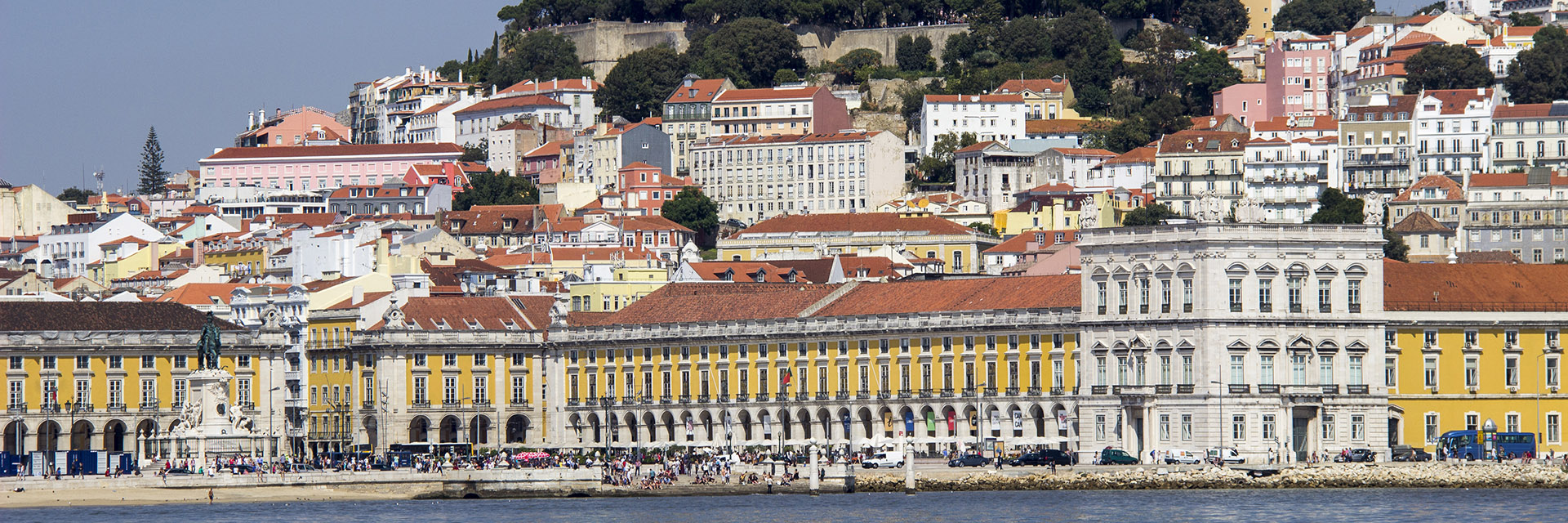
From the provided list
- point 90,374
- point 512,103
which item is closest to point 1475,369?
point 90,374

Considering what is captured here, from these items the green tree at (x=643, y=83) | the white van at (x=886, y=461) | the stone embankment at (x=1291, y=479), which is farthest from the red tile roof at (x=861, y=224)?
the stone embankment at (x=1291, y=479)

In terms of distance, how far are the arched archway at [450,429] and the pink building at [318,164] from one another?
69075 mm

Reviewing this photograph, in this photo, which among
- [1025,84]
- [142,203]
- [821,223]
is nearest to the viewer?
[821,223]

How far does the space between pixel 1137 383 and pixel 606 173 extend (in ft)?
258

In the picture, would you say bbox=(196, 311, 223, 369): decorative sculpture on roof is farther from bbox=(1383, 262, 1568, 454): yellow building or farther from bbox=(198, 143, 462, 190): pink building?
bbox=(198, 143, 462, 190): pink building

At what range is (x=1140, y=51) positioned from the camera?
16875 cm

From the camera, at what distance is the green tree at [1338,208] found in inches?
5089

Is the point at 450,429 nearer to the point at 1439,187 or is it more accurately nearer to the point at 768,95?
the point at 1439,187

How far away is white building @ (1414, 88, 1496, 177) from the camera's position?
142 m

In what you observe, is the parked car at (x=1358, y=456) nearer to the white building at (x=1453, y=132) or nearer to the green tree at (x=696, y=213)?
the white building at (x=1453, y=132)

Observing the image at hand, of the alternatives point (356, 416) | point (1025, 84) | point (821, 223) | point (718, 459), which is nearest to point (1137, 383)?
point (718, 459)

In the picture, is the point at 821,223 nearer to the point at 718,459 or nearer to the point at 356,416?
the point at 356,416

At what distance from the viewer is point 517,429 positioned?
105 metres

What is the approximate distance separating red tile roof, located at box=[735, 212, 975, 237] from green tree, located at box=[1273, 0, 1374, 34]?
43561 millimetres
